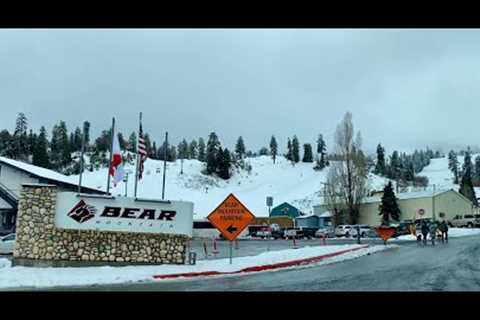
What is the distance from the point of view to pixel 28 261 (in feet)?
57.2

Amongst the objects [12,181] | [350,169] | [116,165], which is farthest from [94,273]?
[350,169]

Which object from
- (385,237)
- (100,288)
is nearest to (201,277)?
(100,288)

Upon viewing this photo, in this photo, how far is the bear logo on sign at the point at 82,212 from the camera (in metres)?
18.1

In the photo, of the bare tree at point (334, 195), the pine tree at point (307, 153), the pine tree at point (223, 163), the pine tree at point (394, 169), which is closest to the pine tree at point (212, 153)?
the pine tree at point (223, 163)

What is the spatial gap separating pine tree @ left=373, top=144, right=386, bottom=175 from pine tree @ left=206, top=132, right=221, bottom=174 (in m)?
52.6

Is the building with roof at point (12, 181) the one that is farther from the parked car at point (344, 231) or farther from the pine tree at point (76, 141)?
the pine tree at point (76, 141)

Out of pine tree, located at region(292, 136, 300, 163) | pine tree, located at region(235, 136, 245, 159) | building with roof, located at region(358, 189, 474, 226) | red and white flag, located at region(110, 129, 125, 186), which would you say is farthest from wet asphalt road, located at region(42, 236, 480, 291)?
pine tree, located at region(292, 136, 300, 163)

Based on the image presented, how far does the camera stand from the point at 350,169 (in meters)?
58.1

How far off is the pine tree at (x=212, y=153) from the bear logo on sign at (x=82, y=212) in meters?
121

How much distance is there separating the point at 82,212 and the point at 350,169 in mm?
43942

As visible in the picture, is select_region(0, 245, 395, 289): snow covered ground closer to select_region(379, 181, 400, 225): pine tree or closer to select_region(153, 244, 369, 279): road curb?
select_region(153, 244, 369, 279): road curb
